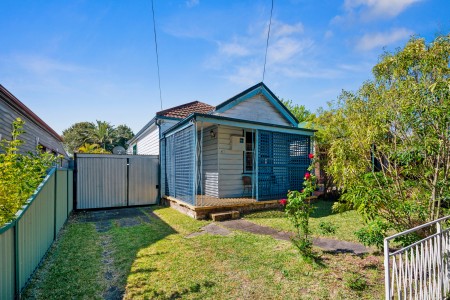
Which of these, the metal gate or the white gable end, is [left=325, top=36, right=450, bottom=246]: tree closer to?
the white gable end

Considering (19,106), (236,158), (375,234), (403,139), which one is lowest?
(375,234)

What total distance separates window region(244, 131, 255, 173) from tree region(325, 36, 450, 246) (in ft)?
18.8

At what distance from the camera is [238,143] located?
9719 mm

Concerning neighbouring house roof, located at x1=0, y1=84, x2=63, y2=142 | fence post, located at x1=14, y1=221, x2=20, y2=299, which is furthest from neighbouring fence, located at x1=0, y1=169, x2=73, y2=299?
neighbouring house roof, located at x1=0, y1=84, x2=63, y2=142

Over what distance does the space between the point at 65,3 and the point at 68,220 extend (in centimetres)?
662

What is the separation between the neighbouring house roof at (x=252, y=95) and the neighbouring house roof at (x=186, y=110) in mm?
1375

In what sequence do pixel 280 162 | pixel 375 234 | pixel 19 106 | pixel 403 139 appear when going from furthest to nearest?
pixel 280 162 → pixel 19 106 → pixel 403 139 → pixel 375 234

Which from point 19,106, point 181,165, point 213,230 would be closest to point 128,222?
point 181,165

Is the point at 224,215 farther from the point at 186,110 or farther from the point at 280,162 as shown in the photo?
the point at 186,110

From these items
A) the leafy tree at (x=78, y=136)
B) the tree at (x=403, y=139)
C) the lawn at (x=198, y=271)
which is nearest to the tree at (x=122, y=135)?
the leafy tree at (x=78, y=136)

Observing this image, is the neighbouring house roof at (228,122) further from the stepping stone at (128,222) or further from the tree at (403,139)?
the tree at (403,139)

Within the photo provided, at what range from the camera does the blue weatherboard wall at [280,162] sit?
28.1 ft

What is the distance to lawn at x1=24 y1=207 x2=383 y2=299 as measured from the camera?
10.0 ft

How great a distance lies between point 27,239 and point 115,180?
22.1 feet
